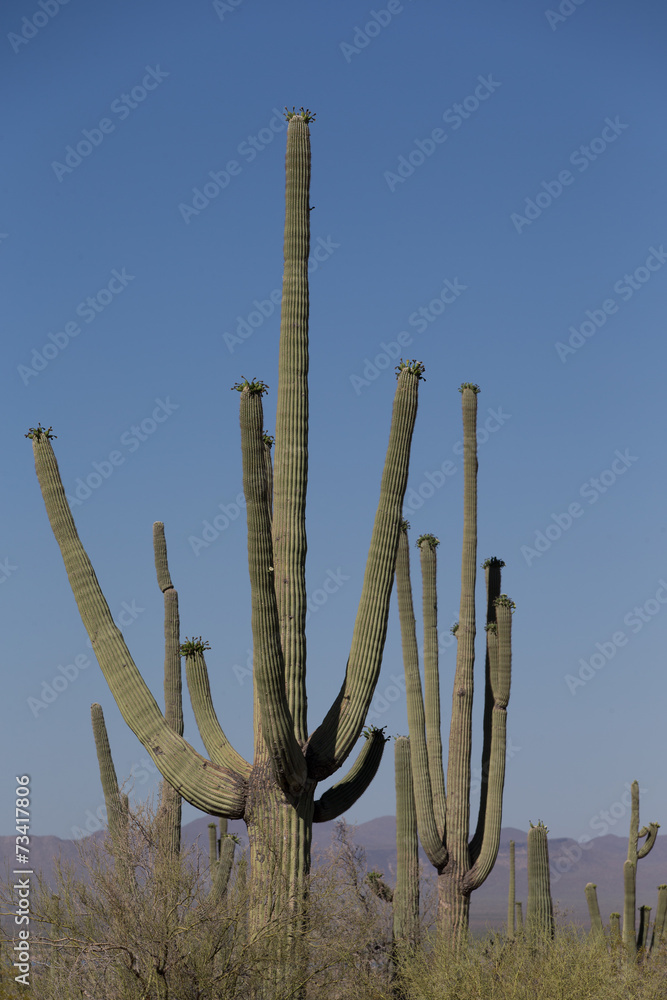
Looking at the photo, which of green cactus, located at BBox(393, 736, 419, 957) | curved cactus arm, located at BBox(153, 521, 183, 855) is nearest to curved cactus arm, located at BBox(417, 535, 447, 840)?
green cactus, located at BBox(393, 736, 419, 957)

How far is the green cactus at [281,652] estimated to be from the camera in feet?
32.9

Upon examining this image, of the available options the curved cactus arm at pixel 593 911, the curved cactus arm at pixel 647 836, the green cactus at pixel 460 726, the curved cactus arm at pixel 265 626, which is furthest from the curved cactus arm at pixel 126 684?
the curved cactus arm at pixel 647 836

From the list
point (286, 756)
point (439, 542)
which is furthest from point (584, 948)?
point (286, 756)

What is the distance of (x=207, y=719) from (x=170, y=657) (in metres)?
6.49

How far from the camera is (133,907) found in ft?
35.3

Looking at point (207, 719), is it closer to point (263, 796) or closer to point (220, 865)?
point (263, 796)

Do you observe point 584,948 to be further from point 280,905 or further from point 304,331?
point 304,331

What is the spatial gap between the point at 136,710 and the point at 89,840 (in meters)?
2.83

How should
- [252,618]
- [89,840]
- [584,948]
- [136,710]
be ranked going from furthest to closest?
[584,948] < [89,840] < [136,710] < [252,618]

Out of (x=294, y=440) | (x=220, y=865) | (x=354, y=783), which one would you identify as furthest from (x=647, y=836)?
(x=294, y=440)

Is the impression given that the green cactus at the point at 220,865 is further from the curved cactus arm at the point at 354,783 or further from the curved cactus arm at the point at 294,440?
the curved cactus arm at the point at 294,440

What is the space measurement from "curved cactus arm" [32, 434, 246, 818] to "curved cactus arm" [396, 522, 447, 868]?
5.66 meters

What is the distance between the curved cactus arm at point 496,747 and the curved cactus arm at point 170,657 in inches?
186

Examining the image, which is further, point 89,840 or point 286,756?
point 89,840
